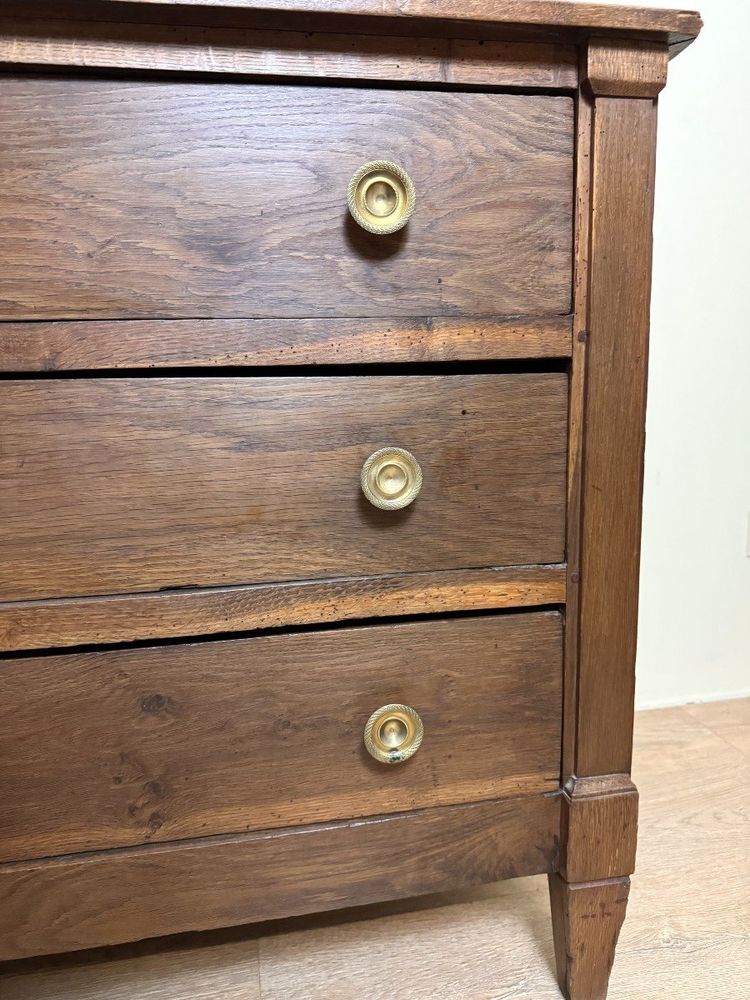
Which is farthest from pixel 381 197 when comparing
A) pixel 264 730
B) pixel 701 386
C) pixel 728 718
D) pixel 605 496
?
pixel 728 718

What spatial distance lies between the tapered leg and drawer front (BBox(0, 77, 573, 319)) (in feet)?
1.96

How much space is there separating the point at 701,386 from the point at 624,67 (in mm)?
848

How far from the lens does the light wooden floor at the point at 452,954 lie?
2.95 feet

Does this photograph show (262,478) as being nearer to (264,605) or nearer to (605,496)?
(264,605)

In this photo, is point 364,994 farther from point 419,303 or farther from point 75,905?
point 419,303

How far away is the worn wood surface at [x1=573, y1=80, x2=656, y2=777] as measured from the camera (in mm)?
748

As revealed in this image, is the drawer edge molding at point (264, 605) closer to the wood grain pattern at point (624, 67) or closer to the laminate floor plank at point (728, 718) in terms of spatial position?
the wood grain pattern at point (624, 67)

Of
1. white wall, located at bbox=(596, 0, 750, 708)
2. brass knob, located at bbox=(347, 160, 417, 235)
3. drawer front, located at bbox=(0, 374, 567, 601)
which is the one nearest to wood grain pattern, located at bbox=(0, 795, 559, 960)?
drawer front, located at bbox=(0, 374, 567, 601)

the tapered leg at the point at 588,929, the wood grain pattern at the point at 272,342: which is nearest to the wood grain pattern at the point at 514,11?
the wood grain pattern at the point at 272,342

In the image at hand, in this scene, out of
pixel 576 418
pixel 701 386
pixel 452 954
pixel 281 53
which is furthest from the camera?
pixel 701 386

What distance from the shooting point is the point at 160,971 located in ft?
3.06

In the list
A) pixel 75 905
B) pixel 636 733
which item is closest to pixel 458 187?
pixel 75 905

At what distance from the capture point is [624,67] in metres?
0.73

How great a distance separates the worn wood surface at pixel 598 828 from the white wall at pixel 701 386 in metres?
0.74
